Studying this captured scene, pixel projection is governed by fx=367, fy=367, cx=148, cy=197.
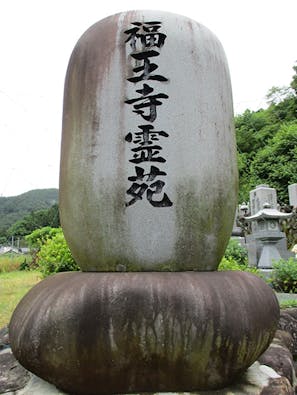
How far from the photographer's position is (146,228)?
238 cm

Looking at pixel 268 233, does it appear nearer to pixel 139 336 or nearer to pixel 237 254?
pixel 237 254

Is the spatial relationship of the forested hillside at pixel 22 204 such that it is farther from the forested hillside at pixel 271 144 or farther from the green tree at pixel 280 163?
the green tree at pixel 280 163

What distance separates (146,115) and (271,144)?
74.4ft

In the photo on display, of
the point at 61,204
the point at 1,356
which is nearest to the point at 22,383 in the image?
the point at 1,356

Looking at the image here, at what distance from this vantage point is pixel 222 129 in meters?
2.62

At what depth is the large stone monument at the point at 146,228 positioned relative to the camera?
1990mm

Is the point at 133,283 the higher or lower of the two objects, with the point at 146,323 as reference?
higher

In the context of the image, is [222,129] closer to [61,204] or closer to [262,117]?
[61,204]

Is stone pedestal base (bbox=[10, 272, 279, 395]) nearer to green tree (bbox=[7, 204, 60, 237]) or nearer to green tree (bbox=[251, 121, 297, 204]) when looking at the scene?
green tree (bbox=[251, 121, 297, 204])

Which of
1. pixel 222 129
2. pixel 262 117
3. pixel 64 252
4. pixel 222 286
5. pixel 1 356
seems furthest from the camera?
pixel 262 117

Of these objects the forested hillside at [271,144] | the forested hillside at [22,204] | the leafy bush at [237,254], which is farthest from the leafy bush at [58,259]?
the forested hillside at [22,204]

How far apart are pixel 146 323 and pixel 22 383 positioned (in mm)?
1019

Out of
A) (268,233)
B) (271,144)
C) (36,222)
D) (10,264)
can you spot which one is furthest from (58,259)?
(36,222)

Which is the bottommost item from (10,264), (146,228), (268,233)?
(10,264)
